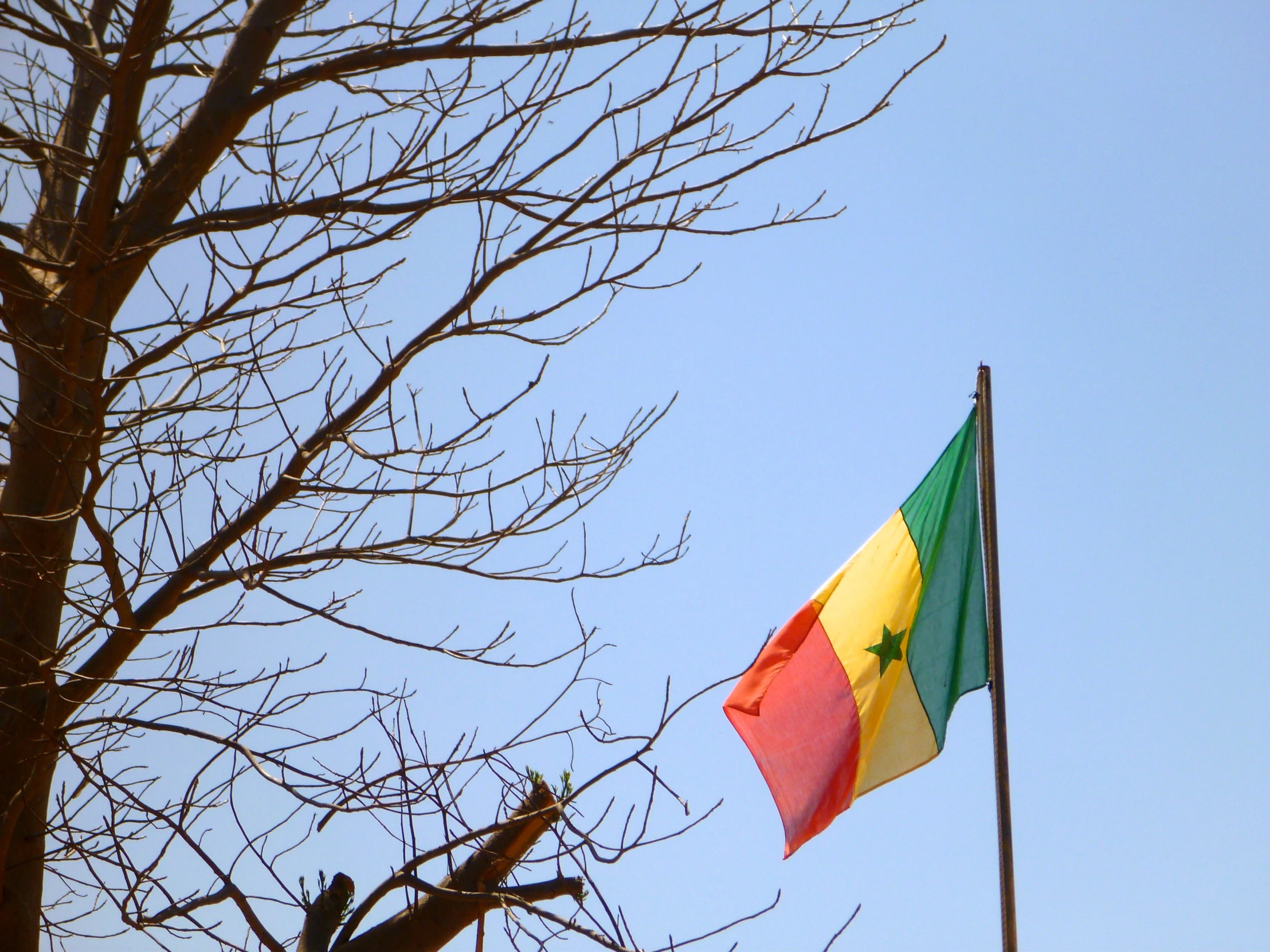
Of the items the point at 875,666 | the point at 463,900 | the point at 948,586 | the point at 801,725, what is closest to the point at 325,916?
the point at 463,900

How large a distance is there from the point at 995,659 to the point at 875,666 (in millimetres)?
581

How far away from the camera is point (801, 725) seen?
222 inches

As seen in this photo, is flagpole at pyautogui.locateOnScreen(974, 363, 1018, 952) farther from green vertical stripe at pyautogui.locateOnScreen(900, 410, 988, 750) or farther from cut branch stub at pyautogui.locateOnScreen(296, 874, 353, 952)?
cut branch stub at pyautogui.locateOnScreen(296, 874, 353, 952)

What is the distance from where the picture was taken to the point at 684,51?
275 centimetres

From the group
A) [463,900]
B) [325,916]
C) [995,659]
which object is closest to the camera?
[463,900]

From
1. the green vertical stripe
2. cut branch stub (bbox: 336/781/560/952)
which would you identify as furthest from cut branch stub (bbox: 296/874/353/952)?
the green vertical stripe

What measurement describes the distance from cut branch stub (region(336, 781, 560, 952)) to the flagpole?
3.03m

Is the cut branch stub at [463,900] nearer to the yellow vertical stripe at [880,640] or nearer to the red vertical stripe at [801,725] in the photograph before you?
the red vertical stripe at [801,725]

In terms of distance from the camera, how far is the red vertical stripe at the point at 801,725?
5434 mm

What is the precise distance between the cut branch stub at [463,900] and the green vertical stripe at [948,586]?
3.32 metres

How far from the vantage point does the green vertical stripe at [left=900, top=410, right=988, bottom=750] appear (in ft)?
18.4

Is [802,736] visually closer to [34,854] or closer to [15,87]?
[34,854]

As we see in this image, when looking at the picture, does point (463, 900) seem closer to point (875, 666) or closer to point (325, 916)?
point (325, 916)

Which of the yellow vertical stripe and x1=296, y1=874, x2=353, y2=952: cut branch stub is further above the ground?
the yellow vertical stripe
